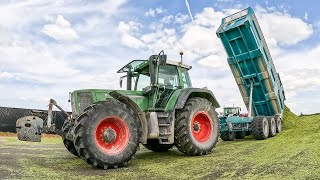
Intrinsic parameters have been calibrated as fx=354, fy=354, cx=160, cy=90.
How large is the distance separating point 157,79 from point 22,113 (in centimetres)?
1201

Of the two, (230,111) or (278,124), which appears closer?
(278,124)

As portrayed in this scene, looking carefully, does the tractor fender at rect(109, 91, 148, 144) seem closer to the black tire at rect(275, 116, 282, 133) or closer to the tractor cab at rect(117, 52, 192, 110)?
the tractor cab at rect(117, 52, 192, 110)

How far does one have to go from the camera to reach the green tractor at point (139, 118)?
18.2 feet

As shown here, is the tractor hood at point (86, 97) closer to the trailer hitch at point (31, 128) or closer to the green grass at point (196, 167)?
the trailer hitch at point (31, 128)

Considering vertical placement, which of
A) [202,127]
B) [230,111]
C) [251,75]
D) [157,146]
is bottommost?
[157,146]

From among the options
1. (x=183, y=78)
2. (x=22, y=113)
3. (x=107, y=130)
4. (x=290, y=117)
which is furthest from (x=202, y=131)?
(x=22, y=113)

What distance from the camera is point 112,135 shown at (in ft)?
19.0

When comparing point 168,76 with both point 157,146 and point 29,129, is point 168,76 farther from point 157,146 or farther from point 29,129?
point 29,129

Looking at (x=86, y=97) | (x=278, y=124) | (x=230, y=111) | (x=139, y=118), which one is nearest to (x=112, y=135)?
(x=139, y=118)

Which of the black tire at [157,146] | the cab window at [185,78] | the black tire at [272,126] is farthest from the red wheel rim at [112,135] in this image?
the black tire at [272,126]

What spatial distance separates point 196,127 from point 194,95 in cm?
71

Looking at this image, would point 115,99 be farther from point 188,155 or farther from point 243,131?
point 243,131

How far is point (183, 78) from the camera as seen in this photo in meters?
7.57

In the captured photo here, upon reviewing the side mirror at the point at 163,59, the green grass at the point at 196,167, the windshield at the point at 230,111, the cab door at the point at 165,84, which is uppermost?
the side mirror at the point at 163,59
